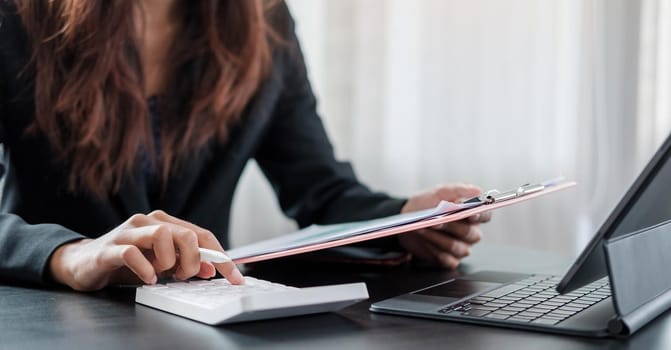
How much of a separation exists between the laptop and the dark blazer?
1.46 feet

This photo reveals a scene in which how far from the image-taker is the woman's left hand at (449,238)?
1.07 metres

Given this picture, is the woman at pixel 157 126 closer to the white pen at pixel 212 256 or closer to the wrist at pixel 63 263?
the wrist at pixel 63 263

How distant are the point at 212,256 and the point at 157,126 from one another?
0.65 m

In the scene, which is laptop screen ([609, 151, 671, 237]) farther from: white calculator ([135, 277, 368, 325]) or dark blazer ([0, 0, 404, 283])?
dark blazer ([0, 0, 404, 283])

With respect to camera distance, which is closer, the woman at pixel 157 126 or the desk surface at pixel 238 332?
the desk surface at pixel 238 332

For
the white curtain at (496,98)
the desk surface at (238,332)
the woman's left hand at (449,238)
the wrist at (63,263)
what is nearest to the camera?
the desk surface at (238,332)

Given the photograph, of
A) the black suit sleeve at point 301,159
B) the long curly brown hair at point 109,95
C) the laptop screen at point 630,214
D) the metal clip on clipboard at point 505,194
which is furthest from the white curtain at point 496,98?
the laptop screen at point 630,214

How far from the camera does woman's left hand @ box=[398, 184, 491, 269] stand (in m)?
1.07

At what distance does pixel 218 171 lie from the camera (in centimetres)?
143

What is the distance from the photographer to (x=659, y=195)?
0.71 m

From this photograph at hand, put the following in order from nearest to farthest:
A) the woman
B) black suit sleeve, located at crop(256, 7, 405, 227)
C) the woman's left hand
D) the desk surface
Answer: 1. the desk surface
2. the woman's left hand
3. the woman
4. black suit sleeve, located at crop(256, 7, 405, 227)

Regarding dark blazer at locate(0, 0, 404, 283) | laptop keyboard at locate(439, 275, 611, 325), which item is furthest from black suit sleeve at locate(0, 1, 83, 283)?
laptop keyboard at locate(439, 275, 611, 325)

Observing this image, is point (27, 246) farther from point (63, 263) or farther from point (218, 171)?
point (218, 171)

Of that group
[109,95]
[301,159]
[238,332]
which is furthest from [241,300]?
[301,159]
